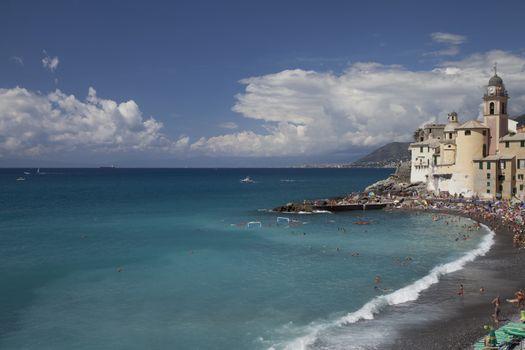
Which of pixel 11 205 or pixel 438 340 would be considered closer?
pixel 438 340

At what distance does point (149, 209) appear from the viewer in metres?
86.0

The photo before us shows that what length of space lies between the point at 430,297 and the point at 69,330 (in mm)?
21101

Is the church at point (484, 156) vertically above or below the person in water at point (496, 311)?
above

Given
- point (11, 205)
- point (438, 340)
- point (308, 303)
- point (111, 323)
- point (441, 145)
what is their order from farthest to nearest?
point (11, 205)
point (441, 145)
point (308, 303)
point (111, 323)
point (438, 340)

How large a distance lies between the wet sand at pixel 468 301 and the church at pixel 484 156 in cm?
3540

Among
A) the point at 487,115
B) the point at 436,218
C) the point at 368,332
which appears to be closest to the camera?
the point at 368,332

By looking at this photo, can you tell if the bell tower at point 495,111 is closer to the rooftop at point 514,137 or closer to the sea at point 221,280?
the rooftop at point 514,137

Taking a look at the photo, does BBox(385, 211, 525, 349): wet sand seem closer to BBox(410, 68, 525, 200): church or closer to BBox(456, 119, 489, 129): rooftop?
BBox(410, 68, 525, 200): church

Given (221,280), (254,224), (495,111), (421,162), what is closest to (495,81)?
(495,111)

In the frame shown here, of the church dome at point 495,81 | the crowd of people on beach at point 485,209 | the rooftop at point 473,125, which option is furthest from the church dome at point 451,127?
the crowd of people on beach at point 485,209

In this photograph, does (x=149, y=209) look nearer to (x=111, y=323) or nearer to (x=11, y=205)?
(x=11, y=205)

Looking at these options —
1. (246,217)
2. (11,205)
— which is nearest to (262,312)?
(246,217)

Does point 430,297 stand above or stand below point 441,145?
below

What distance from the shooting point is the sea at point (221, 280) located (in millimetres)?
23469
